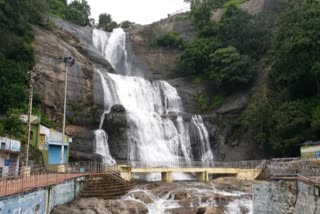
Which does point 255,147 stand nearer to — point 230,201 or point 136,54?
point 230,201

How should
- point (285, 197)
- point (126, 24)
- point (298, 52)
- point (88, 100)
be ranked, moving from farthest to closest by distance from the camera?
point (126, 24) < point (88, 100) < point (298, 52) < point (285, 197)

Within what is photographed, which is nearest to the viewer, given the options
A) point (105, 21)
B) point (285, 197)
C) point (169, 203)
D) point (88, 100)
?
point (285, 197)

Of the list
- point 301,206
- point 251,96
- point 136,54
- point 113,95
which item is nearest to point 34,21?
point 113,95

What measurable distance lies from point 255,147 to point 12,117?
25796 mm

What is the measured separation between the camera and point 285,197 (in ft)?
49.9

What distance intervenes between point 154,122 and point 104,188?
17119mm

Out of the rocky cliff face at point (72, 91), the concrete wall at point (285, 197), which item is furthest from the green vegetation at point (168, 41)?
the concrete wall at point (285, 197)

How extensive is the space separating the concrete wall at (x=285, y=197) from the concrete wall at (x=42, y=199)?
9.41 metres

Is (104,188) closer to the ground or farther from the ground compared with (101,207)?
farther from the ground

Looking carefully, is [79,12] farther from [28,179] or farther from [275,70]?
[28,179]

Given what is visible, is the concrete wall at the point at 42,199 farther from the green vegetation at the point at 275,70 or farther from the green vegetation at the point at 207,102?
the green vegetation at the point at 207,102

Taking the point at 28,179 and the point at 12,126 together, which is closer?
the point at 28,179

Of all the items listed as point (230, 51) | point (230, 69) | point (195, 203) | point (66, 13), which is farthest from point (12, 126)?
point (66, 13)

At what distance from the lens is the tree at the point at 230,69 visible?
47.8 meters
